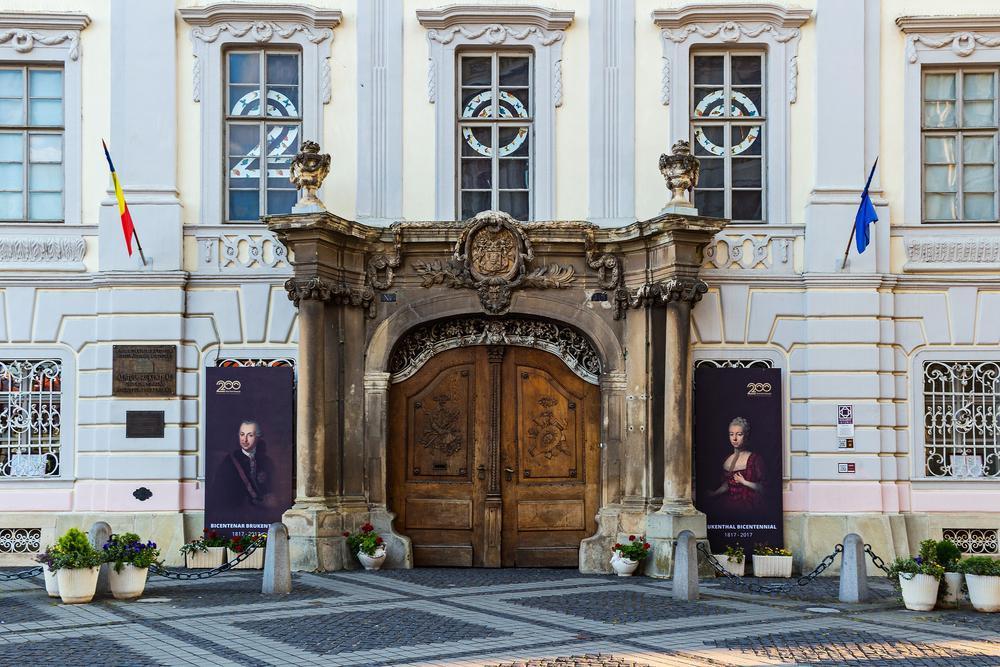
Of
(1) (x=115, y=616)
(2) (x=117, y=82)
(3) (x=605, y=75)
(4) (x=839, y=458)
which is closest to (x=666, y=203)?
(3) (x=605, y=75)

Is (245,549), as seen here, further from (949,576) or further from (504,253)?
(949,576)

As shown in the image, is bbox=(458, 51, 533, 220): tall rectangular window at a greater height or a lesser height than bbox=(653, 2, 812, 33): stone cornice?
lesser

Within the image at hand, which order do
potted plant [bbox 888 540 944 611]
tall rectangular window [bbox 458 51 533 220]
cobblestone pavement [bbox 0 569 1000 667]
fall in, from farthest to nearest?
tall rectangular window [bbox 458 51 533 220] → potted plant [bbox 888 540 944 611] → cobblestone pavement [bbox 0 569 1000 667]

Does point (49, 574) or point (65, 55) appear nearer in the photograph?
point (49, 574)

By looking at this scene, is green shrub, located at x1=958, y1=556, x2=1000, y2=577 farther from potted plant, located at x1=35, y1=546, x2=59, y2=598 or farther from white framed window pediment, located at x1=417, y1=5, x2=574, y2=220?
potted plant, located at x1=35, y1=546, x2=59, y2=598

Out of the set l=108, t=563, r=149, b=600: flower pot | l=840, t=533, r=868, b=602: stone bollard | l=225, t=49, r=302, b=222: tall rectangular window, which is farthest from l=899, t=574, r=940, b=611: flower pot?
l=225, t=49, r=302, b=222: tall rectangular window

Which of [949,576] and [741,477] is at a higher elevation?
[741,477]

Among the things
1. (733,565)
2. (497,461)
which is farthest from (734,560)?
(497,461)

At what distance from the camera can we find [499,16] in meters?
17.2

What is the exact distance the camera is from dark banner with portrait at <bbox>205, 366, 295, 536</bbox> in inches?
660

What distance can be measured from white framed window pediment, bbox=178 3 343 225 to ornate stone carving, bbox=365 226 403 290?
6.02 ft

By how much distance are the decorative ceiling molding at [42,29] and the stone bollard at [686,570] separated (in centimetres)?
1021

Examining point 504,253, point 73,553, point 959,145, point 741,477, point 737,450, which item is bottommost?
point 73,553

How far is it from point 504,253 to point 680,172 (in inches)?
99.0
